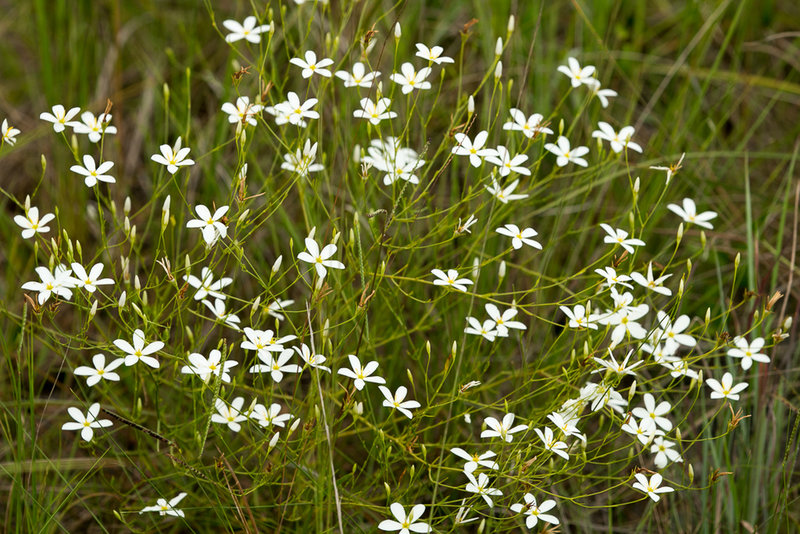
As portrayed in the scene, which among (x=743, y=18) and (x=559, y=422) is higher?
(x=743, y=18)

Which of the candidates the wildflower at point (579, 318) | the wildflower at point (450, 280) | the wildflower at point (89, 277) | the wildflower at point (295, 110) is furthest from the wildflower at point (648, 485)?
the wildflower at point (89, 277)

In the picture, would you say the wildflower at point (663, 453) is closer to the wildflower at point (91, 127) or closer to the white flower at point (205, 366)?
the white flower at point (205, 366)

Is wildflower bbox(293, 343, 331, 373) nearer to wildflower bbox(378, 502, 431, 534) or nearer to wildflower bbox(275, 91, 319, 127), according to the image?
wildflower bbox(378, 502, 431, 534)

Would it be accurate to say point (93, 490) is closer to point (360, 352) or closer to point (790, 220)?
point (360, 352)

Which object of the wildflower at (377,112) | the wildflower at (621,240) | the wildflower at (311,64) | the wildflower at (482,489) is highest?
the wildflower at (311,64)

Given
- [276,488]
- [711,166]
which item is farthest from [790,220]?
[276,488]

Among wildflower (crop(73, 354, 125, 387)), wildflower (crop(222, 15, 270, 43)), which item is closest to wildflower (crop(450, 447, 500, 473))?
wildflower (crop(73, 354, 125, 387))

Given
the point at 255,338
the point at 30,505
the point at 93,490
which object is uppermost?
the point at 255,338
